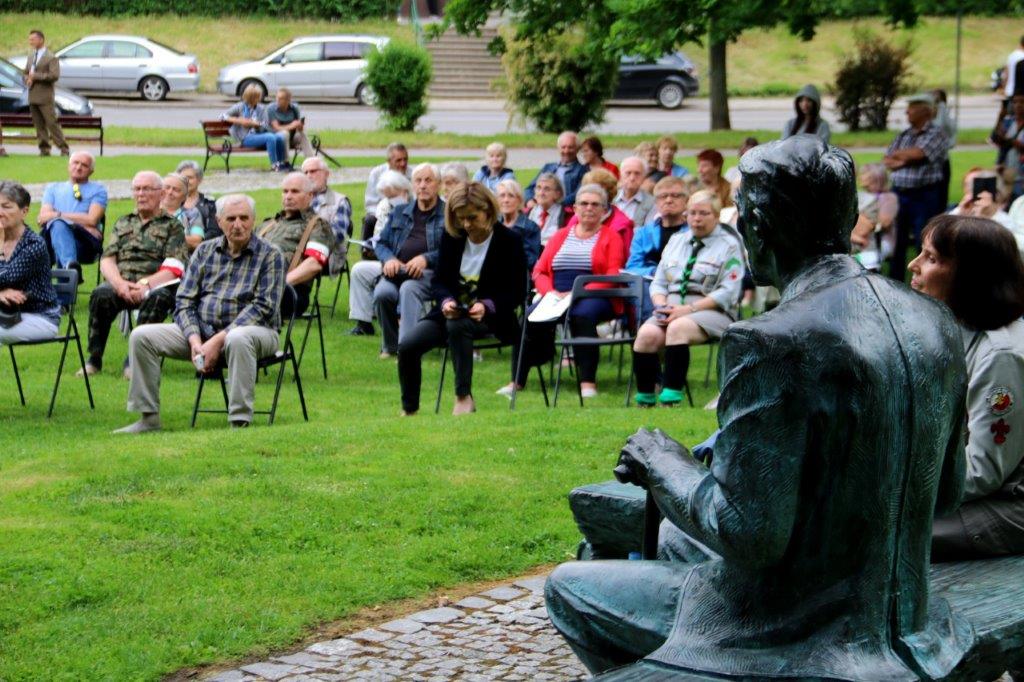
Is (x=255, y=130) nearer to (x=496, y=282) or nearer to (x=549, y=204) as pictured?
(x=549, y=204)

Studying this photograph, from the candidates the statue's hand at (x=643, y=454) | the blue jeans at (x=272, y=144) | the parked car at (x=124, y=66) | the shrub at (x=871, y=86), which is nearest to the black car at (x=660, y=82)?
the shrub at (x=871, y=86)

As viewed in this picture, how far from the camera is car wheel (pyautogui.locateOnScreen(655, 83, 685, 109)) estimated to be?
4091 cm

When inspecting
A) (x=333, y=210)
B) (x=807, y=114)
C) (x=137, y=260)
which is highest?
(x=807, y=114)

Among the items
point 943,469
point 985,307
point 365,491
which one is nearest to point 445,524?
point 365,491

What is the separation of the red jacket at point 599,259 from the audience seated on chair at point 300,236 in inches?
79.2

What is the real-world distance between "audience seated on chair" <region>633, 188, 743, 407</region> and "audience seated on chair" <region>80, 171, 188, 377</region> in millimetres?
4239

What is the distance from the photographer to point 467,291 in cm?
1159

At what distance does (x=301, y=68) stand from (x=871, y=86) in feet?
47.4

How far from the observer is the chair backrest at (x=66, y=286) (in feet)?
40.7

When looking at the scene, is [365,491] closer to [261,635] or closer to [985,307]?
[261,635]

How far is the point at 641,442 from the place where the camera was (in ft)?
12.6

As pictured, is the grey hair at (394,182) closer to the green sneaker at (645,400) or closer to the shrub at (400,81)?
the green sneaker at (645,400)

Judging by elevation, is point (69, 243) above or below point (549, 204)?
below

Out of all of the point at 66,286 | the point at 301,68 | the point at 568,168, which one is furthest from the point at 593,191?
the point at 301,68
